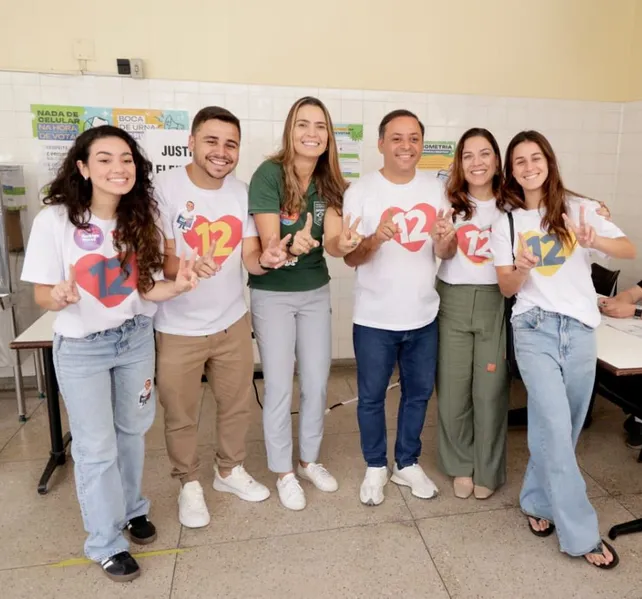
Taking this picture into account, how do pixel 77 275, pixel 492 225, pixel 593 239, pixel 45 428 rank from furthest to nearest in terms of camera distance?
pixel 45 428, pixel 492 225, pixel 593 239, pixel 77 275

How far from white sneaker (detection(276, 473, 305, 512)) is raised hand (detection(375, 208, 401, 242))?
1151 mm

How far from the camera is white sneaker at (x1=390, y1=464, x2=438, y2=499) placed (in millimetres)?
2357

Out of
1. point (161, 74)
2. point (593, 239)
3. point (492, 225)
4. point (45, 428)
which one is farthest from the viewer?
point (161, 74)

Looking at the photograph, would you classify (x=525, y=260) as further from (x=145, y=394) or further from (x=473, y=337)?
(x=145, y=394)

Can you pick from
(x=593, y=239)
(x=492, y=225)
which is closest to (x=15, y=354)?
(x=492, y=225)

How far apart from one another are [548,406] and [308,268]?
3.47ft

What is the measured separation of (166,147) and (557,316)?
2669mm

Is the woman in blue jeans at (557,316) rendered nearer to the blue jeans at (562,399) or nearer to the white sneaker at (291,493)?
the blue jeans at (562,399)

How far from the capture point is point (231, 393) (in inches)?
89.0

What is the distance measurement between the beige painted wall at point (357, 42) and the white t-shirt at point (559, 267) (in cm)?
211

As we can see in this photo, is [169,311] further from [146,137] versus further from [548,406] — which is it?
[146,137]

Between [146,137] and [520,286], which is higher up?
[146,137]

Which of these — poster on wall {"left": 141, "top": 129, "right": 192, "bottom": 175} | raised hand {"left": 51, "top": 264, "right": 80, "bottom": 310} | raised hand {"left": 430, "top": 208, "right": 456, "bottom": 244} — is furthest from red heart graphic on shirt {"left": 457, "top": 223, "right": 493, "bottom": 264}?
poster on wall {"left": 141, "top": 129, "right": 192, "bottom": 175}

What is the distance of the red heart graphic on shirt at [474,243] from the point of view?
2.12 meters
